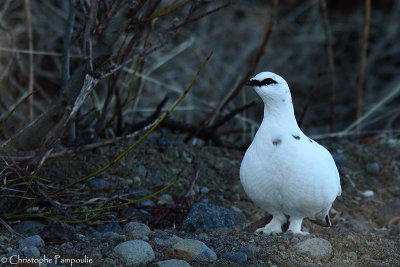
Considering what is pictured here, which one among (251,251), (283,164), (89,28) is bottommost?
(251,251)

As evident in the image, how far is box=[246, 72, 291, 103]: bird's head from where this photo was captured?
9.61 feet

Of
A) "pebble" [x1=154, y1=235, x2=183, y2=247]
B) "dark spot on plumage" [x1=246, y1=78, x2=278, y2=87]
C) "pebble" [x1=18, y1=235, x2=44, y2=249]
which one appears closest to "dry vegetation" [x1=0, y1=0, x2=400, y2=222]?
"dark spot on plumage" [x1=246, y1=78, x2=278, y2=87]

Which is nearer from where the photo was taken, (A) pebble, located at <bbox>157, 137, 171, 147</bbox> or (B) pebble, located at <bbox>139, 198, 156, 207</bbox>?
(B) pebble, located at <bbox>139, 198, 156, 207</bbox>

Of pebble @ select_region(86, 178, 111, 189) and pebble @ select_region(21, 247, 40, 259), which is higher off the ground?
pebble @ select_region(21, 247, 40, 259)

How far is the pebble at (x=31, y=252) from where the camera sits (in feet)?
7.97

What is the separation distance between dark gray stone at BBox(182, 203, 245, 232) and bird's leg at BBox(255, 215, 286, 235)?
0.84ft

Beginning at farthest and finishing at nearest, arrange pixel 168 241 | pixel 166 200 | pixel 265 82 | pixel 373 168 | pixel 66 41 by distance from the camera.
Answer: pixel 373 168 < pixel 166 200 < pixel 66 41 < pixel 265 82 < pixel 168 241

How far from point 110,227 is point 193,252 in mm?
784

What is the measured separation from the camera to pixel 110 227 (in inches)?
126

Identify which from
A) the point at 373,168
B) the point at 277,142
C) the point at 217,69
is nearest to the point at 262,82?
the point at 277,142

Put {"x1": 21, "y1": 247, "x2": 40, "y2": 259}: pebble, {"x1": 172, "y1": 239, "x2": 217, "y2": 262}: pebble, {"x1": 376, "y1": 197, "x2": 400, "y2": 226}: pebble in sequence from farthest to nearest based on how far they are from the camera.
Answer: {"x1": 376, "y1": 197, "x2": 400, "y2": 226}: pebble, {"x1": 172, "y1": 239, "x2": 217, "y2": 262}: pebble, {"x1": 21, "y1": 247, "x2": 40, "y2": 259}: pebble

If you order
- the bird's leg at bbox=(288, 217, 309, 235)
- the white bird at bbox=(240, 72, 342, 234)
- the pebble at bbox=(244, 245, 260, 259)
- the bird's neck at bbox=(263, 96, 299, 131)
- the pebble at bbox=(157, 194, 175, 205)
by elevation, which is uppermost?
the bird's neck at bbox=(263, 96, 299, 131)

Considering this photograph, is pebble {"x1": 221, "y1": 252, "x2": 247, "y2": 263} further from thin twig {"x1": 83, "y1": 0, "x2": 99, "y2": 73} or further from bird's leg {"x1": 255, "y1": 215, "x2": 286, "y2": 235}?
thin twig {"x1": 83, "y1": 0, "x2": 99, "y2": 73}

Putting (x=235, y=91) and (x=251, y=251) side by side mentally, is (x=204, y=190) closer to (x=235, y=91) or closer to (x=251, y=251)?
(x=235, y=91)
